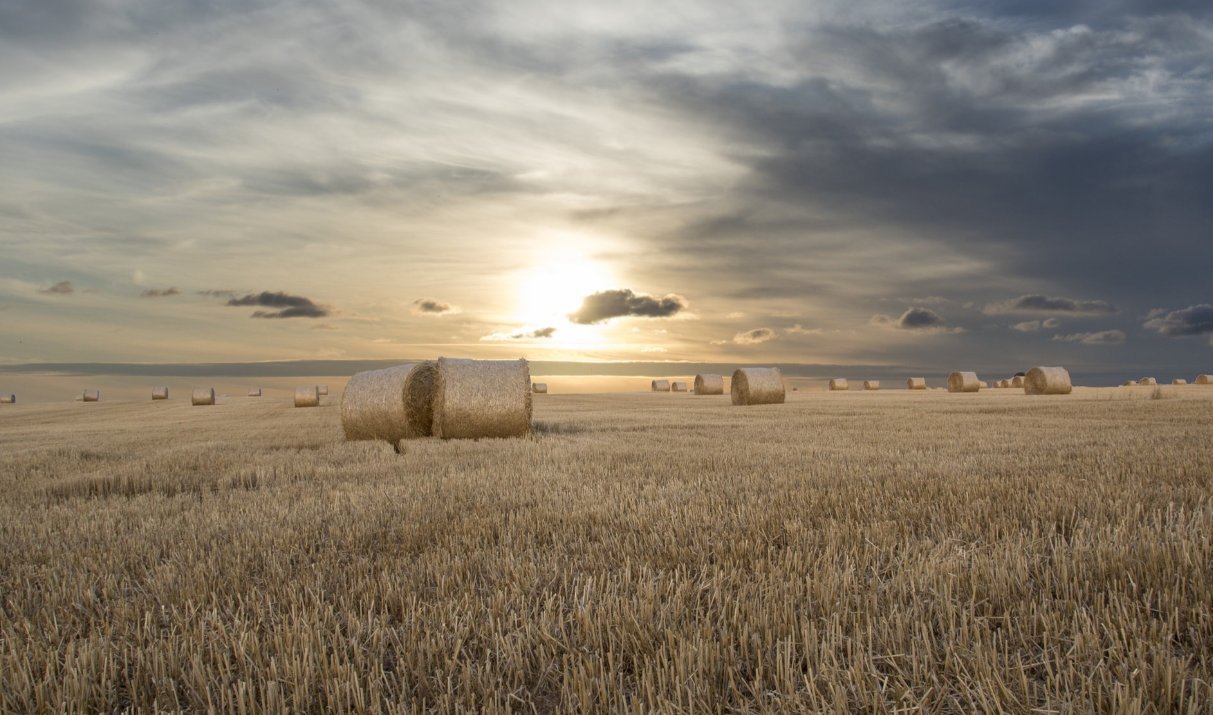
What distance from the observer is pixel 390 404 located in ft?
47.4

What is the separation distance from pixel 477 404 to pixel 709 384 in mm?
27536

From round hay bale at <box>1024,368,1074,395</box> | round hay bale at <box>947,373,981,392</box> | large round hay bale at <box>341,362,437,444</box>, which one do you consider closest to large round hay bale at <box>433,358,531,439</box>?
large round hay bale at <box>341,362,437,444</box>

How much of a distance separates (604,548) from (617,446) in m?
6.53

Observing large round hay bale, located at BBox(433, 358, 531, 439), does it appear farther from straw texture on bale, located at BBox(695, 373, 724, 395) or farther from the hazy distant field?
straw texture on bale, located at BBox(695, 373, 724, 395)

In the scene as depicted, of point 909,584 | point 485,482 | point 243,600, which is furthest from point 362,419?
point 909,584

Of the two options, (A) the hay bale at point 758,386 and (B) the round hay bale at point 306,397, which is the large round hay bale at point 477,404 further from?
(B) the round hay bale at point 306,397

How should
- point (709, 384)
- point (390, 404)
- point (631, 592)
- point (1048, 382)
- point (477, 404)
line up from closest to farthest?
point (631, 592)
point (477, 404)
point (390, 404)
point (1048, 382)
point (709, 384)

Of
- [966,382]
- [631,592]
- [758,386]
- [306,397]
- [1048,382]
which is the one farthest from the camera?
[966,382]

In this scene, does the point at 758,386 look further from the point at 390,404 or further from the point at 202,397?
the point at 202,397

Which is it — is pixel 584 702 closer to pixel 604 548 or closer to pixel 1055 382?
pixel 604 548

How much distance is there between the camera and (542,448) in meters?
10.9

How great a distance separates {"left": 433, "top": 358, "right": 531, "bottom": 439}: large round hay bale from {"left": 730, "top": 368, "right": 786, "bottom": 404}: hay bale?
15.3 meters

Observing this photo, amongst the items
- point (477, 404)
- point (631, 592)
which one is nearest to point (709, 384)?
point (477, 404)

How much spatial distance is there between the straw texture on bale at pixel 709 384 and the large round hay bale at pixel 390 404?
26.3 meters
